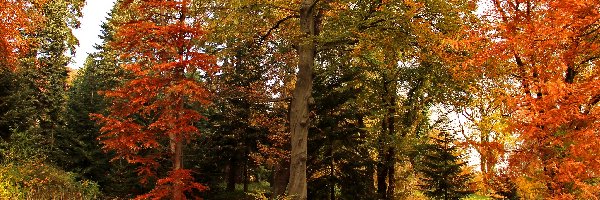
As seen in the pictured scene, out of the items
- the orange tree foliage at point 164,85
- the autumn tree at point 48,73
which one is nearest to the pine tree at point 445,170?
the orange tree foliage at point 164,85

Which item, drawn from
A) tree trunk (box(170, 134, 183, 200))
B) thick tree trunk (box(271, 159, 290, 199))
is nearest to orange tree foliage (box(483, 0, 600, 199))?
thick tree trunk (box(271, 159, 290, 199))

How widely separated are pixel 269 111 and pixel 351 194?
823cm

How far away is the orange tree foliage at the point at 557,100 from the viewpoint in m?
5.98

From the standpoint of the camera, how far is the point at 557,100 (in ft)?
21.9

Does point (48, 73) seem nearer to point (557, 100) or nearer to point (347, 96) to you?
point (347, 96)

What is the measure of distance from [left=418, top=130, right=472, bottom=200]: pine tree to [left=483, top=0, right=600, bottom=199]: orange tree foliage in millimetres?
6487

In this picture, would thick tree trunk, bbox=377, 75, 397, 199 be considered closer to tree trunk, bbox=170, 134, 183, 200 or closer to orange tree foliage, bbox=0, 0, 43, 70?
tree trunk, bbox=170, 134, 183, 200

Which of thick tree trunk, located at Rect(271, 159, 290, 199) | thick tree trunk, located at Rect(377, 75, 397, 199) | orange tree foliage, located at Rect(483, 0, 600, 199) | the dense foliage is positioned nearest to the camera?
orange tree foliage, located at Rect(483, 0, 600, 199)

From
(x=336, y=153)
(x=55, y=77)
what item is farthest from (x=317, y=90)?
(x=55, y=77)

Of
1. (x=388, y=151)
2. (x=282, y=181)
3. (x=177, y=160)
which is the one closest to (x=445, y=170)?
(x=388, y=151)

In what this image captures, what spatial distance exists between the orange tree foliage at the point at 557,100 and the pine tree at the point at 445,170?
6.49 m

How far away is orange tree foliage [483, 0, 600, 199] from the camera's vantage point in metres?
5.98

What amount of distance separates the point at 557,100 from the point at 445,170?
9.20 m

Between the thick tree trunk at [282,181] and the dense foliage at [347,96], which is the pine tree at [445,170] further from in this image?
the thick tree trunk at [282,181]
